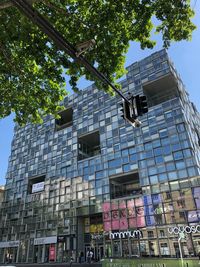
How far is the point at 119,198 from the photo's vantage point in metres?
36.8

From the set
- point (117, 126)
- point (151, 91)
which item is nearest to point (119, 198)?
point (117, 126)

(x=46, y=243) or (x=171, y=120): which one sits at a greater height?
(x=171, y=120)

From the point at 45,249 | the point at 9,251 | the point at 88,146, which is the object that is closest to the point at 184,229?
the point at 45,249

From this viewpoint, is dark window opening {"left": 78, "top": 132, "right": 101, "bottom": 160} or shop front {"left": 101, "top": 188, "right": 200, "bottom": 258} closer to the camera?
shop front {"left": 101, "top": 188, "right": 200, "bottom": 258}

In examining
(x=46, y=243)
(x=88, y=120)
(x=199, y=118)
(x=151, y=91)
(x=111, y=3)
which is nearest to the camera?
(x=111, y=3)

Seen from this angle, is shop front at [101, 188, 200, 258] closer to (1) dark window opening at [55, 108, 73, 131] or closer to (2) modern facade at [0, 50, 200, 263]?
(2) modern facade at [0, 50, 200, 263]

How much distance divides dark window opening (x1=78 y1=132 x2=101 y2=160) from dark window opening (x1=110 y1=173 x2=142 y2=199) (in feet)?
28.8

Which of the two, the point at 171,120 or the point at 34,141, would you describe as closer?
the point at 171,120

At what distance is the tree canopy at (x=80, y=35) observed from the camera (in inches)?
397

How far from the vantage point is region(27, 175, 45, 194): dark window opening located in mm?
47906

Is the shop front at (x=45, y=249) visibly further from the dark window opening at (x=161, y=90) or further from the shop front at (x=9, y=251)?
the dark window opening at (x=161, y=90)

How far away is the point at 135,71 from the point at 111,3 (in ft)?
118

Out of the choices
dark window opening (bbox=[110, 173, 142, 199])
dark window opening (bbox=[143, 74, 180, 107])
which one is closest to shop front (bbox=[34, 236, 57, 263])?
dark window opening (bbox=[110, 173, 142, 199])

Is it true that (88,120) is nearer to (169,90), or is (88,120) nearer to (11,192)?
(169,90)
